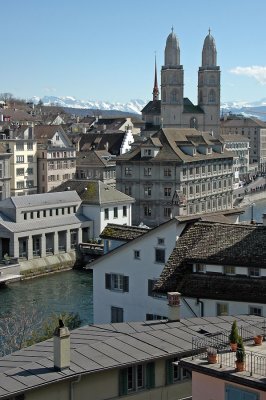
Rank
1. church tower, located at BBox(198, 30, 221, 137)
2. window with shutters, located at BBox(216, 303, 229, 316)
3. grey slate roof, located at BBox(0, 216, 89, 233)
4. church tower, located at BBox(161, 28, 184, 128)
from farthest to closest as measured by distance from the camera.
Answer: church tower, located at BBox(198, 30, 221, 137), church tower, located at BBox(161, 28, 184, 128), grey slate roof, located at BBox(0, 216, 89, 233), window with shutters, located at BBox(216, 303, 229, 316)

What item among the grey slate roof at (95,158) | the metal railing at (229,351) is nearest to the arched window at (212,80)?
the grey slate roof at (95,158)

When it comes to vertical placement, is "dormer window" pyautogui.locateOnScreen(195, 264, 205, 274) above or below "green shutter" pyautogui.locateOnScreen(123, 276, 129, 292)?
above

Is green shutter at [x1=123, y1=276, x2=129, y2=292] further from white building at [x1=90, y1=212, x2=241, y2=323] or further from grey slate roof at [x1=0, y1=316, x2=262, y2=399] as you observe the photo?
grey slate roof at [x1=0, y1=316, x2=262, y2=399]

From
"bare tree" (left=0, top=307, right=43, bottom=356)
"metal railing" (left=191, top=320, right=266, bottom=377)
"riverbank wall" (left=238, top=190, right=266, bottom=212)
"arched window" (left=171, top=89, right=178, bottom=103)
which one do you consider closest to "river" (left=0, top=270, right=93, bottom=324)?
"bare tree" (left=0, top=307, right=43, bottom=356)

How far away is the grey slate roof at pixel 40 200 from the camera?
66000 millimetres

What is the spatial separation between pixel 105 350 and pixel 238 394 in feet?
19.6

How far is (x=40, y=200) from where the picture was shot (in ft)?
224

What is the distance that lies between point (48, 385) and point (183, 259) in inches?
486

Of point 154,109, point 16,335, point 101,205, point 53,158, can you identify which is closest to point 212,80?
point 154,109

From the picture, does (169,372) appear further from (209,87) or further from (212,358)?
(209,87)

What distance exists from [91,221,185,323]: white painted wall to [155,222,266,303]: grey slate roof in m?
1.30

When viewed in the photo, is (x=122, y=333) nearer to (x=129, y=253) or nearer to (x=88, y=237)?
(x=129, y=253)

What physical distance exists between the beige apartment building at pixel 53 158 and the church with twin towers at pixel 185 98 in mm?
33152

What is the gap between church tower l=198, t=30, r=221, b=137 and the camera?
138875mm
